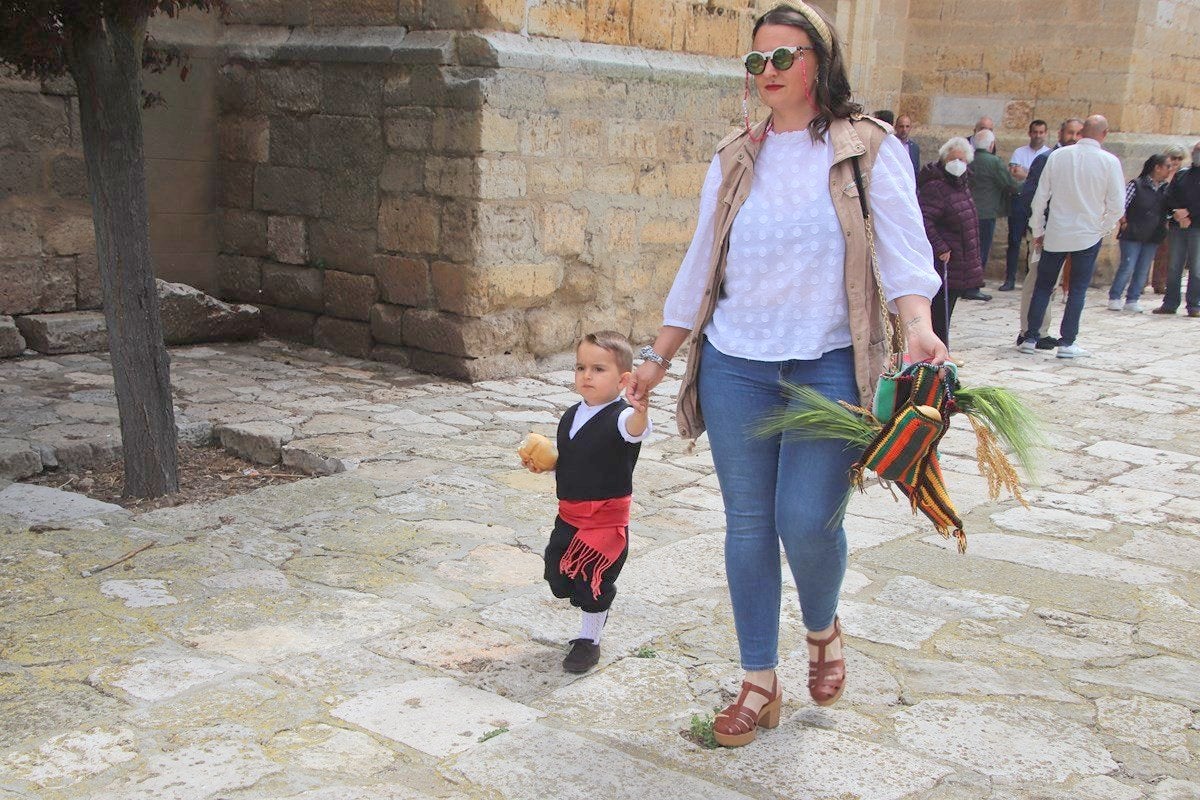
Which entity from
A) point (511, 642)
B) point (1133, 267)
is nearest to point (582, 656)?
point (511, 642)

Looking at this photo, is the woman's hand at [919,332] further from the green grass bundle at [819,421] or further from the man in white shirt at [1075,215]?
the man in white shirt at [1075,215]

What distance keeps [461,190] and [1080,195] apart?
16.5ft

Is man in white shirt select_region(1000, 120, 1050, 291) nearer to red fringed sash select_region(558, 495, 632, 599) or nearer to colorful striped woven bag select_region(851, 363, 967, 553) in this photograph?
red fringed sash select_region(558, 495, 632, 599)

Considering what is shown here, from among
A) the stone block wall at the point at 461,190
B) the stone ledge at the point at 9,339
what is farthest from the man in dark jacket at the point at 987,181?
the stone ledge at the point at 9,339

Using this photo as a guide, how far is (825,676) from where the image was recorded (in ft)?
10.7

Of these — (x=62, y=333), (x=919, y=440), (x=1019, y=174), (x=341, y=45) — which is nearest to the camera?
(x=919, y=440)

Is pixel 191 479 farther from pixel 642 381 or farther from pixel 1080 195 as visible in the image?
pixel 1080 195

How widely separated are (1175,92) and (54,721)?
15348 mm

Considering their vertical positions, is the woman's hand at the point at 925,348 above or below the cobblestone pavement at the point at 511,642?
above

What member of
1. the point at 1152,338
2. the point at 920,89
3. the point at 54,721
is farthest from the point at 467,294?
the point at 920,89

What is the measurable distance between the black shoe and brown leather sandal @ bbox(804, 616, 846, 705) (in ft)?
2.19

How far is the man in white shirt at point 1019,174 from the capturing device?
44.8 ft

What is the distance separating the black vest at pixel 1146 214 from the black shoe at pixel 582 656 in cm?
1029

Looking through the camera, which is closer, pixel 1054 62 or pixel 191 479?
pixel 191 479
